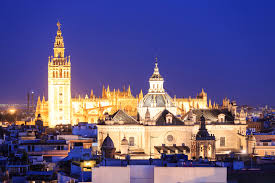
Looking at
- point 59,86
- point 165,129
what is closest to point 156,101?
point 165,129

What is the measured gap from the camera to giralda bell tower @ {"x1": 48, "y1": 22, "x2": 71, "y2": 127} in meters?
142

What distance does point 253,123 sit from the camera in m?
151

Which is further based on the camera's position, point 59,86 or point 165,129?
point 59,86

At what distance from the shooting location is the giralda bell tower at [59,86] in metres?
142

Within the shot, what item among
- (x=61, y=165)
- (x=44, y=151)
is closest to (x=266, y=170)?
(x=61, y=165)

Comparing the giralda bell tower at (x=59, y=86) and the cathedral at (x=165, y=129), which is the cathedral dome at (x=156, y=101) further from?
the giralda bell tower at (x=59, y=86)

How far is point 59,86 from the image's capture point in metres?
144

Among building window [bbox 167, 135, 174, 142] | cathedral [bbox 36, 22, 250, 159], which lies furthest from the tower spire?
building window [bbox 167, 135, 174, 142]

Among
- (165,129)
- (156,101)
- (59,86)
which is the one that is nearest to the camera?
(165,129)

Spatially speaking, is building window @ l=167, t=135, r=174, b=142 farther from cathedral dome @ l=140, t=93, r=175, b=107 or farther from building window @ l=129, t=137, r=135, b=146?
cathedral dome @ l=140, t=93, r=175, b=107

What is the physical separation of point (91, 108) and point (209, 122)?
234 ft

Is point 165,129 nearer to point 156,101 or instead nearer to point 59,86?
point 156,101

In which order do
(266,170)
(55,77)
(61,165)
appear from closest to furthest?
(266,170) < (61,165) < (55,77)

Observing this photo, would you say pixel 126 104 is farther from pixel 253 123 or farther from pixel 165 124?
pixel 165 124
